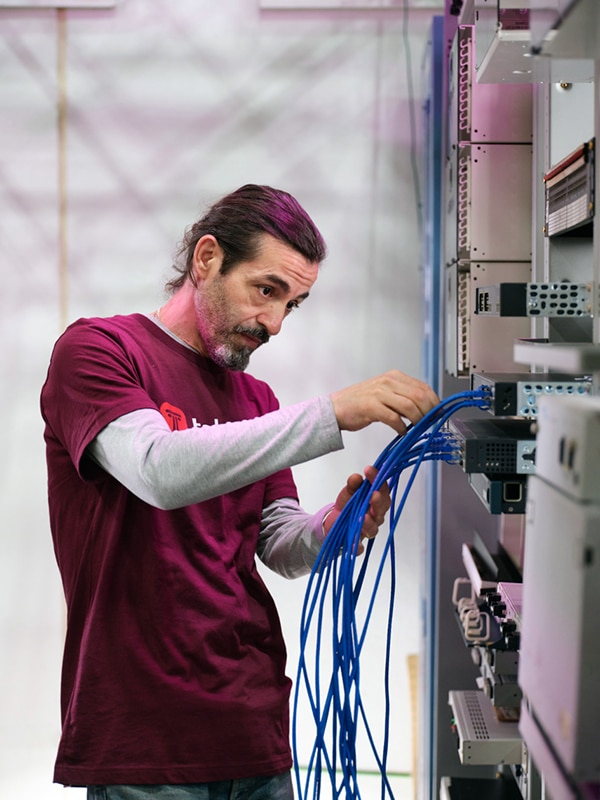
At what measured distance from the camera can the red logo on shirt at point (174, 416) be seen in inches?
67.4

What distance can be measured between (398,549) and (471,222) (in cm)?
171

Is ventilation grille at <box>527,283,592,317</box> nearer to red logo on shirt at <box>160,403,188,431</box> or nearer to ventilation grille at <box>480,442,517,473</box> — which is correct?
ventilation grille at <box>480,442,517,473</box>

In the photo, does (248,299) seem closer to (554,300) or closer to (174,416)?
(174,416)

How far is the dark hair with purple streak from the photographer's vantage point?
5.99ft

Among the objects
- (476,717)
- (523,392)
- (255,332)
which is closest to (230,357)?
(255,332)

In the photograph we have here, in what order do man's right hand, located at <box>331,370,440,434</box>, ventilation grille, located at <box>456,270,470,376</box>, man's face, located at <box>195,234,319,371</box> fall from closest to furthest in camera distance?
man's right hand, located at <box>331,370,440,434</box> → man's face, located at <box>195,234,319,371</box> → ventilation grille, located at <box>456,270,470,376</box>

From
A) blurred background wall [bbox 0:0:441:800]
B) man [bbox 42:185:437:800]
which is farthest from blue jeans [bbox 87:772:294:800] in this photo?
blurred background wall [bbox 0:0:441:800]

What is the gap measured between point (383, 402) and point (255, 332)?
19.4 inches

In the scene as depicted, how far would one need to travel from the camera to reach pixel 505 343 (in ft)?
8.89

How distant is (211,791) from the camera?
169 cm

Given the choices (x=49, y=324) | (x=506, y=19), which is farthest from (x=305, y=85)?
(x=506, y=19)

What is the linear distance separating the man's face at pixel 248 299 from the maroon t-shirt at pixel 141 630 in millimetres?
158

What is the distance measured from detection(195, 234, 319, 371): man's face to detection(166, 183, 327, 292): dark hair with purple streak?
2 centimetres

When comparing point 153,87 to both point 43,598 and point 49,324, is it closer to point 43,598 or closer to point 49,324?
point 49,324
